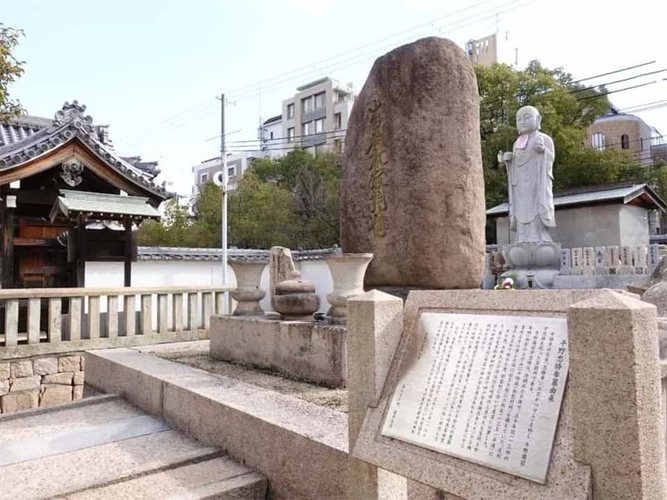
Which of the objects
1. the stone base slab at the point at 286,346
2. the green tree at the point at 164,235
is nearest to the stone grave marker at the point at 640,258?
the stone base slab at the point at 286,346

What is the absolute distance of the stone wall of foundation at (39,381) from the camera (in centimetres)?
658

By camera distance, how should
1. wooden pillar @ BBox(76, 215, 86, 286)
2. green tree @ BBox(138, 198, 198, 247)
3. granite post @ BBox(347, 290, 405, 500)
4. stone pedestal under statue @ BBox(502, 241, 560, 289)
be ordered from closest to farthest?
granite post @ BBox(347, 290, 405, 500)
wooden pillar @ BBox(76, 215, 86, 286)
stone pedestal under statue @ BBox(502, 241, 560, 289)
green tree @ BBox(138, 198, 198, 247)

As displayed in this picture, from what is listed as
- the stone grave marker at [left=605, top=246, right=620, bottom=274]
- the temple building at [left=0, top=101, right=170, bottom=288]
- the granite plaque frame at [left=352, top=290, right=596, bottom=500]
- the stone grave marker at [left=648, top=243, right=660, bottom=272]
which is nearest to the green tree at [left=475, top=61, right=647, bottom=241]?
the stone grave marker at [left=605, top=246, right=620, bottom=274]

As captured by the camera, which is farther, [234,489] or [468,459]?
[234,489]

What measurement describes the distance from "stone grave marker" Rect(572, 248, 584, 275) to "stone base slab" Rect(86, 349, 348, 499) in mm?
9697

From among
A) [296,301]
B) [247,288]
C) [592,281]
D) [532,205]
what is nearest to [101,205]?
[247,288]

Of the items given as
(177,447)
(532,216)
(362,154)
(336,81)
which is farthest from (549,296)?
(336,81)

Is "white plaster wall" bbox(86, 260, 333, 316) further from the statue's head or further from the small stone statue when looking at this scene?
the statue's head

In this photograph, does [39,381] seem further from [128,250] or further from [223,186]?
[223,186]

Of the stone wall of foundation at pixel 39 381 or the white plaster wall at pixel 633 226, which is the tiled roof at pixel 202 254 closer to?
the stone wall of foundation at pixel 39 381

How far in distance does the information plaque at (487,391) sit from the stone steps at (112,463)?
4.91 ft

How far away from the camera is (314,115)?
4091cm

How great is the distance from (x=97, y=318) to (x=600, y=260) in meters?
10.7

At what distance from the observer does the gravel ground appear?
11.5 feet
